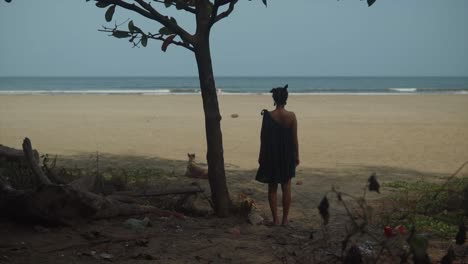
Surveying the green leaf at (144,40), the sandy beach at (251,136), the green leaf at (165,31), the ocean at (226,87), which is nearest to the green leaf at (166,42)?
the green leaf at (165,31)

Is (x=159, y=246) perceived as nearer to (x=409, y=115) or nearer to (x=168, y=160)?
(x=168, y=160)

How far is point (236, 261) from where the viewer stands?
3.78 metres

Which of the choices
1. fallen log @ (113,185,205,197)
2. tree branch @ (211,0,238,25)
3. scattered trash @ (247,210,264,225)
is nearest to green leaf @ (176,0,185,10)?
tree branch @ (211,0,238,25)

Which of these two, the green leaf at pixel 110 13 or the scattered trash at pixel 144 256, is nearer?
the scattered trash at pixel 144 256

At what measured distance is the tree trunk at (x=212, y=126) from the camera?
16.9 feet

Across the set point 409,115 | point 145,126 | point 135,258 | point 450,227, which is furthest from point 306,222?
point 409,115

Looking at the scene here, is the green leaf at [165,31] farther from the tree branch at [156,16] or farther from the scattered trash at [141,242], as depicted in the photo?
the scattered trash at [141,242]

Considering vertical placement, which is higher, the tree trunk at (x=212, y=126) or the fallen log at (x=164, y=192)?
the tree trunk at (x=212, y=126)

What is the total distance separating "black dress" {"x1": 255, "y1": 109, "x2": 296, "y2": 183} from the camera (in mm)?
5344

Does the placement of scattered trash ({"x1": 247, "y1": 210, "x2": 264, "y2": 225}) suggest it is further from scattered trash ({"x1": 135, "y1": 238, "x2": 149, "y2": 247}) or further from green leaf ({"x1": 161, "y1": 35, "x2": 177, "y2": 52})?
green leaf ({"x1": 161, "y1": 35, "x2": 177, "y2": 52})

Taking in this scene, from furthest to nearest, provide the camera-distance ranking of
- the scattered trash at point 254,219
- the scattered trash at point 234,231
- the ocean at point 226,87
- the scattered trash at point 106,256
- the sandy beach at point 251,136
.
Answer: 1. the ocean at point 226,87
2. the sandy beach at point 251,136
3. the scattered trash at point 254,219
4. the scattered trash at point 234,231
5. the scattered trash at point 106,256

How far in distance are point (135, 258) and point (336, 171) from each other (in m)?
5.72

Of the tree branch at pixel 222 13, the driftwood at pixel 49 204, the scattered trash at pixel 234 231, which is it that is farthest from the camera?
the tree branch at pixel 222 13

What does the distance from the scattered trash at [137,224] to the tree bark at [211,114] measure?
0.86m
